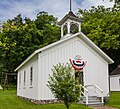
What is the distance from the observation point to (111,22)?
34.0m

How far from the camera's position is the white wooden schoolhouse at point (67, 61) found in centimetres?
1683

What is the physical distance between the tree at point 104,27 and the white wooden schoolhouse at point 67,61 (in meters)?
11.5

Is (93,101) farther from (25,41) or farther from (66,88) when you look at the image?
(25,41)

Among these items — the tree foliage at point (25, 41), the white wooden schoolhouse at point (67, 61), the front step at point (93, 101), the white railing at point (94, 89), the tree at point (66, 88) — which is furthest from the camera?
the tree foliage at point (25, 41)

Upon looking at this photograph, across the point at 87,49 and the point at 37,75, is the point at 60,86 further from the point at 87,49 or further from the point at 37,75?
the point at 87,49

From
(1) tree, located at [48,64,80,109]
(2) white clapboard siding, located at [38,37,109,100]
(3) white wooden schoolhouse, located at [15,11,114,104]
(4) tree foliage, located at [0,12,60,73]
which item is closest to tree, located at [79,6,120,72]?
(4) tree foliage, located at [0,12,60,73]

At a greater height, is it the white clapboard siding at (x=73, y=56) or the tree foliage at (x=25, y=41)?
the tree foliage at (x=25, y=41)

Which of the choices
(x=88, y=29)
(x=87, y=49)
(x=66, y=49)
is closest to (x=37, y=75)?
(x=66, y=49)

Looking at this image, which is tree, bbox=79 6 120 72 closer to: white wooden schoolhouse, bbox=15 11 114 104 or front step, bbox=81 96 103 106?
white wooden schoolhouse, bbox=15 11 114 104

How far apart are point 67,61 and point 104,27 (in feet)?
64.5

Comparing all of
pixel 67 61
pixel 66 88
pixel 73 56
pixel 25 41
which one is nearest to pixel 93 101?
pixel 67 61

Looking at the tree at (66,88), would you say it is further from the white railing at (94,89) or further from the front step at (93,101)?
the white railing at (94,89)

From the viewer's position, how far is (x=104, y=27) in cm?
3594

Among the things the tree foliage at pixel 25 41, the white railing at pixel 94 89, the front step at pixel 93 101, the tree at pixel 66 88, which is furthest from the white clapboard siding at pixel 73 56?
the tree foliage at pixel 25 41
